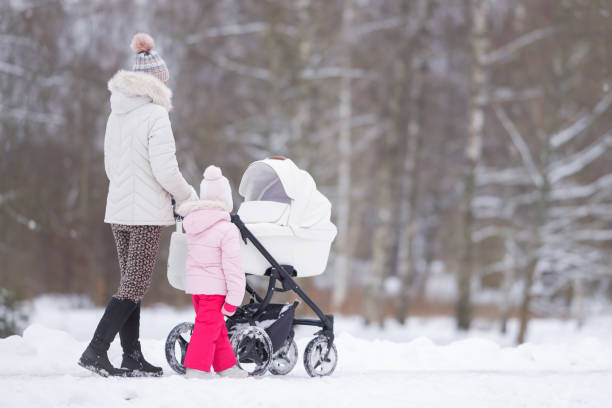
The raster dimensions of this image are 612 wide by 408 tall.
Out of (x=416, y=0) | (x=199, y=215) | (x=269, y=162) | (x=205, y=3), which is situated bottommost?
(x=199, y=215)

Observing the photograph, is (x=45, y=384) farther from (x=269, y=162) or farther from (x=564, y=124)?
(x=564, y=124)

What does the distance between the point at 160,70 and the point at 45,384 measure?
7.10 ft

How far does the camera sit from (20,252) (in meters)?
11.2

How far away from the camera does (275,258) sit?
5668 millimetres

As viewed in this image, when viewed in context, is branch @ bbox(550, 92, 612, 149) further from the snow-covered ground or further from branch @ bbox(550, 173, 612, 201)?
the snow-covered ground

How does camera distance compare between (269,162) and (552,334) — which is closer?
(269,162)

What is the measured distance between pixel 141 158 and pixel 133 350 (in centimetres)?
131

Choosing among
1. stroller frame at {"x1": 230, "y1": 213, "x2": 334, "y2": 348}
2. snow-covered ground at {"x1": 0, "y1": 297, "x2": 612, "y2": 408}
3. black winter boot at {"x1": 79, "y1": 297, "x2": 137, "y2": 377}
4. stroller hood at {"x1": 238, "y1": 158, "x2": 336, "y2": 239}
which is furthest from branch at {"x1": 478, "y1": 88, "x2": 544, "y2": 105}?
black winter boot at {"x1": 79, "y1": 297, "x2": 137, "y2": 377}

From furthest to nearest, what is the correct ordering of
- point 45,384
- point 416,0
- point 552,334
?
point 416,0
point 552,334
point 45,384

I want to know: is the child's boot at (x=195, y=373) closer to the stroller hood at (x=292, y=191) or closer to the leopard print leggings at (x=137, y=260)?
the leopard print leggings at (x=137, y=260)

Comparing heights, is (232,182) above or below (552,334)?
above

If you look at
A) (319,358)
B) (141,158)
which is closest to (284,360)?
(319,358)

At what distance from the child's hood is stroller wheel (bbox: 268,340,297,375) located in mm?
1238

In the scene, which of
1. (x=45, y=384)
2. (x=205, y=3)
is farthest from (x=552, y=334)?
(x=45, y=384)
